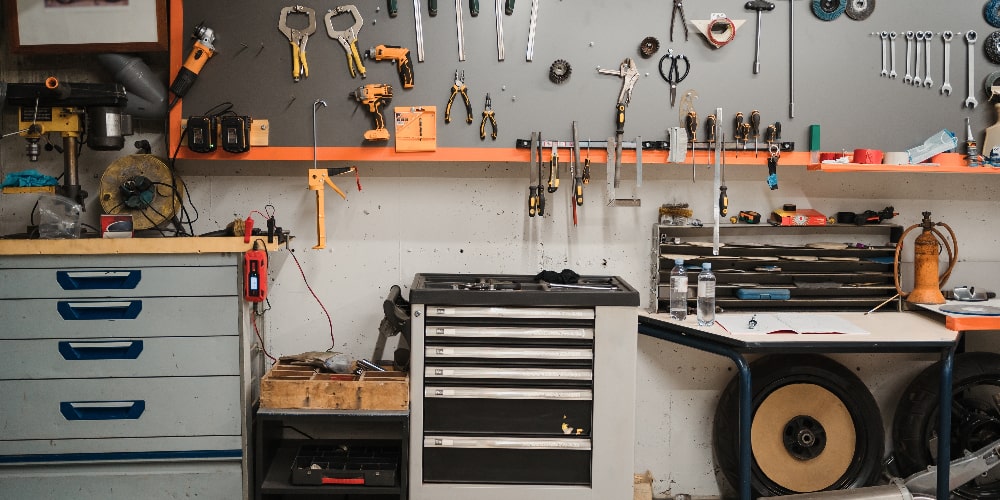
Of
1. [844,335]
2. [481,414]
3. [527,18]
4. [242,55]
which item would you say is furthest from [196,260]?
[844,335]

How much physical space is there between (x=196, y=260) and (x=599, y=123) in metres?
1.44

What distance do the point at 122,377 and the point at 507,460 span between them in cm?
126

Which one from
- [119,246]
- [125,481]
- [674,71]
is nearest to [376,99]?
[119,246]

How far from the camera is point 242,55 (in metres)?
2.38

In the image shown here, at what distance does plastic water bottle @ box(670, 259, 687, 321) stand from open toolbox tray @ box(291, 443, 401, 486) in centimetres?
112

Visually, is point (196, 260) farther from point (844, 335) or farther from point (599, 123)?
point (844, 335)

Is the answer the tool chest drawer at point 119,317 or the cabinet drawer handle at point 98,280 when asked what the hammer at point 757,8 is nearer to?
the tool chest drawer at point 119,317

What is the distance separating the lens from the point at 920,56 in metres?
2.46

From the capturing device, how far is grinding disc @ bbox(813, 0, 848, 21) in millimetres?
2428

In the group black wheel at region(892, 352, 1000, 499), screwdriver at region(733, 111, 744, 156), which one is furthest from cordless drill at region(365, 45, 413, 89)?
black wheel at region(892, 352, 1000, 499)

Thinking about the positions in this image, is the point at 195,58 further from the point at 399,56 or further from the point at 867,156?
the point at 867,156

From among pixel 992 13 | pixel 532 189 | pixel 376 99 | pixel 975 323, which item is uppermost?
pixel 992 13

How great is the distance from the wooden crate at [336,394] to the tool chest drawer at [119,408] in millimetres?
119

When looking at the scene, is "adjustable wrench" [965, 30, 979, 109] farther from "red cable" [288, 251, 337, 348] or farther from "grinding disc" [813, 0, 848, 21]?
"red cable" [288, 251, 337, 348]
